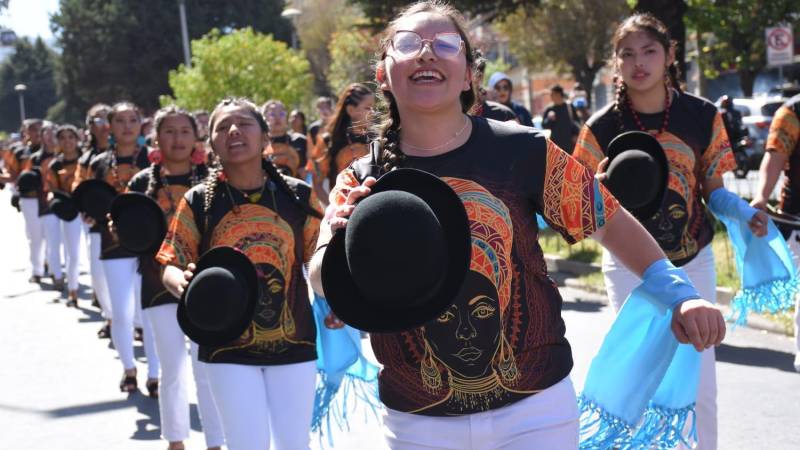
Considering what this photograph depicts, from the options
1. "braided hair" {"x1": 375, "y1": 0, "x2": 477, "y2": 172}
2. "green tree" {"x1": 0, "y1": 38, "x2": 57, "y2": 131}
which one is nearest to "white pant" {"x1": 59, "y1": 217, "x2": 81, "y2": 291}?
"braided hair" {"x1": 375, "y1": 0, "x2": 477, "y2": 172}

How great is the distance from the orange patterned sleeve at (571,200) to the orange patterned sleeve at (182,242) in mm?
2392

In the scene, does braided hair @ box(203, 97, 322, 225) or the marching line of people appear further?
braided hair @ box(203, 97, 322, 225)

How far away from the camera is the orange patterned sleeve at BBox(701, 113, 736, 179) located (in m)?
5.33

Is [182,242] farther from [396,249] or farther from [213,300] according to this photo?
[396,249]

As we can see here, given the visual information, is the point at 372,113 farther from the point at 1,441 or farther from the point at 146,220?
the point at 1,441

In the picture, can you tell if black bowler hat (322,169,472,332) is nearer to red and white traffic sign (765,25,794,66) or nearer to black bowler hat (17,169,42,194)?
black bowler hat (17,169,42,194)

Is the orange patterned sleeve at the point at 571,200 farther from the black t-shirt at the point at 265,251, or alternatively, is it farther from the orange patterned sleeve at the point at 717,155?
the orange patterned sleeve at the point at 717,155

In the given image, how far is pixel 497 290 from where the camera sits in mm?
3006

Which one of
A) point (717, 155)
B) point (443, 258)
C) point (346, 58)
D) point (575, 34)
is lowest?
point (346, 58)

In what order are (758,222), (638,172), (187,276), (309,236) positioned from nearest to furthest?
(187,276) < (638,172) < (309,236) < (758,222)

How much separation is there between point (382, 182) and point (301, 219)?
256 cm

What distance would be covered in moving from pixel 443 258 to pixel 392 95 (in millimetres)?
820

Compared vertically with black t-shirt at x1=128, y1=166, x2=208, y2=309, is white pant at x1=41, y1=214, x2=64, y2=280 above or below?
below

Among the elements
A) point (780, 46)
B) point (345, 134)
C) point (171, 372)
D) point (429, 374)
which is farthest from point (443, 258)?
point (780, 46)
